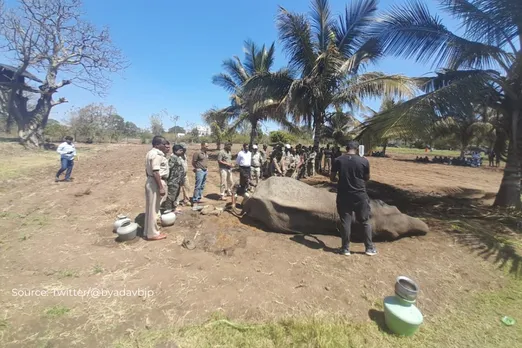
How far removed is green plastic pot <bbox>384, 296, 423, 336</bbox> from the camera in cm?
268

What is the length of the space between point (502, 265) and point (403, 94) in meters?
5.49

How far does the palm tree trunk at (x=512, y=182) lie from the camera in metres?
6.62

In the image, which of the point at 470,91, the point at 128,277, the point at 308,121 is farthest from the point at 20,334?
the point at 308,121

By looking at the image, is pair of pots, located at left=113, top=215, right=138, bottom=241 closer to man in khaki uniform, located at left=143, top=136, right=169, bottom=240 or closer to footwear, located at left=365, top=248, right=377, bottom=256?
man in khaki uniform, located at left=143, top=136, right=169, bottom=240

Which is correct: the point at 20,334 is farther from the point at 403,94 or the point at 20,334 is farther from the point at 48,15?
the point at 48,15

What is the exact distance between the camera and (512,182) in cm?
674

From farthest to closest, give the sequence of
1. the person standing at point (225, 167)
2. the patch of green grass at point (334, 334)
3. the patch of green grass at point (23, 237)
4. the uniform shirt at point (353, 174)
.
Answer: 1. the person standing at point (225, 167)
2. the patch of green grass at point (23, 237)
3. the uniform shirt at point (353, 174)
4. the patch of green grass at point (334, 334)

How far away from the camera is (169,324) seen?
2775mm

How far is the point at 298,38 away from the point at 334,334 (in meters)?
9.59

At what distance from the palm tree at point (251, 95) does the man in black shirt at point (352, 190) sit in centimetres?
658

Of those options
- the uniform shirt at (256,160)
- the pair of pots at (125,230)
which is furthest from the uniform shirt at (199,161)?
the pair of pots at (125,230)

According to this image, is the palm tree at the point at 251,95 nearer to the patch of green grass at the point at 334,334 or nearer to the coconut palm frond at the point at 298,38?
the coconut palm frond at the point at 298,38

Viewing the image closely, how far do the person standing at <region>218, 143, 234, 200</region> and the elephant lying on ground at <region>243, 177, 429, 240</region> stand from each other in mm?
2166

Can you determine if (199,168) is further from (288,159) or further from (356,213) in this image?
(288,159)
